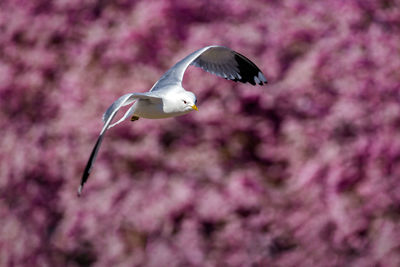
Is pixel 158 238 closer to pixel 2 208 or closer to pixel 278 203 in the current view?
pixel 278 203

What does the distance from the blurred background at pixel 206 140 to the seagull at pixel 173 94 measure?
107 cm

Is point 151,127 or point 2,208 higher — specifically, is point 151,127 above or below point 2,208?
above

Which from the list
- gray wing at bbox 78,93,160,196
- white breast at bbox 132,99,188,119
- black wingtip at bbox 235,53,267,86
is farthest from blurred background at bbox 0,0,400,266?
gray wing at bbox 78,93,160,196

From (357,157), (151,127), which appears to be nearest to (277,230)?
(357,157)

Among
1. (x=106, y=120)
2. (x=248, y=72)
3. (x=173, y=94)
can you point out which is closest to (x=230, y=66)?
(x=248, y=72)

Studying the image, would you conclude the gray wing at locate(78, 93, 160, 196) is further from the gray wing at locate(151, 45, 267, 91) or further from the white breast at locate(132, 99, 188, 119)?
the gray wing at locate(151, 45, 267, 91)

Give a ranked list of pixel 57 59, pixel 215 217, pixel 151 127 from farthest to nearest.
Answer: pixel 57 59 < pixel 151 127 < pixel 215 217

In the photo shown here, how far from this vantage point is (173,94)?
8.16ft

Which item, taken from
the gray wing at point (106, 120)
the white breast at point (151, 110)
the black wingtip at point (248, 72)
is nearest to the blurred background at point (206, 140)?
the black wingtip at point (248, 72)

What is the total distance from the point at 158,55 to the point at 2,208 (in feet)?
4.92

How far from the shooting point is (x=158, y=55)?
4.62 meters

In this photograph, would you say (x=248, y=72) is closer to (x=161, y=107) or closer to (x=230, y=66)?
(x=230, y=66)

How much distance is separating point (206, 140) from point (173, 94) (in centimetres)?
192

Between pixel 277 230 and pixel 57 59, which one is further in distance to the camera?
pixel 57 59
